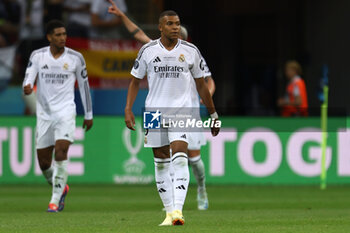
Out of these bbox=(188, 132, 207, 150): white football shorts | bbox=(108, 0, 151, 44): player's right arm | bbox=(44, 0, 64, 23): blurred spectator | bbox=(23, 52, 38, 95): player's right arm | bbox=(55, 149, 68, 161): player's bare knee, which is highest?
bbox=(44, 0, 64, 23): blurred spectator

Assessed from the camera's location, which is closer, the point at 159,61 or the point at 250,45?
the point at 159,61

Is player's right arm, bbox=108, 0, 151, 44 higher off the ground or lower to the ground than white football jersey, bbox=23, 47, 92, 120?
higher

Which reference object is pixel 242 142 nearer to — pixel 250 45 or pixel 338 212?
pixel 338 212

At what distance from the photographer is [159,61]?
11156 mm

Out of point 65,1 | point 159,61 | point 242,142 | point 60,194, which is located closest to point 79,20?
point 65,1

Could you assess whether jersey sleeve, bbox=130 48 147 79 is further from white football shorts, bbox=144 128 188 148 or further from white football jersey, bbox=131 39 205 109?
white football shorts, bbox=144 128 188 148

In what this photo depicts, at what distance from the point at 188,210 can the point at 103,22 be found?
908 centimetres

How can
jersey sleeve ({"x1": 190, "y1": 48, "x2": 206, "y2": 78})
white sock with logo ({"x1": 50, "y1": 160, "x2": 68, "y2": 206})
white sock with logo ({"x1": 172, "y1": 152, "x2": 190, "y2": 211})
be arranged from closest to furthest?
white sock with logo ({"x1": 172, "y1": 152, "x2": 190, "y2": 211}) < jersey sleeve ({"x1": 190, "y1": 48, "x2": 206, "y2": 78}) < white sock with logo ({"x1": 50, "y1": 160, "x2": 68, "y2": 206})

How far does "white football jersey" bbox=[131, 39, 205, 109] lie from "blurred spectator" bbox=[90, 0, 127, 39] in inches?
436

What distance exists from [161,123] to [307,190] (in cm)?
788

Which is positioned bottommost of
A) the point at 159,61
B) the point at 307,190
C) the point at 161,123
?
the point at 307,190

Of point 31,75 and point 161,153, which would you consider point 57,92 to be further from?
point 161,153

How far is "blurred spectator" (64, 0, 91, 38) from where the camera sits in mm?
22125

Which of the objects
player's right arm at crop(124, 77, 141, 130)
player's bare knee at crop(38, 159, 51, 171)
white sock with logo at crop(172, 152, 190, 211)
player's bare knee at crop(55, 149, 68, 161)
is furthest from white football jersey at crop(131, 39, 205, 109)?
player's bare knee at crop(38, 159, 51, 171)
